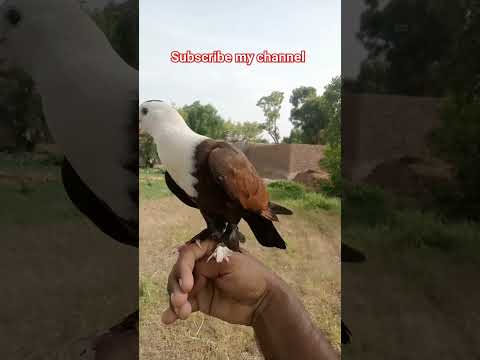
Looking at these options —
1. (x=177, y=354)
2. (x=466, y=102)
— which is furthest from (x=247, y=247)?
(x=466, y=102)

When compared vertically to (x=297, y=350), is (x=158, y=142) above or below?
above

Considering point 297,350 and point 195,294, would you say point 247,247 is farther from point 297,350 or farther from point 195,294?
point 297,350

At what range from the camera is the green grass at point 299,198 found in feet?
5.42

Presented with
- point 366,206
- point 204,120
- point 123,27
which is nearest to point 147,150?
point 204,120

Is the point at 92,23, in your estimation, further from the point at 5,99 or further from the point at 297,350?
the point at 297,350

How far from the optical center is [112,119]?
1640 millimetres

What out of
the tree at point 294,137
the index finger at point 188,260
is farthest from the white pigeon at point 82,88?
the tree at point 294,137

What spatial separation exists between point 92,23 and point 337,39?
103 centimetres

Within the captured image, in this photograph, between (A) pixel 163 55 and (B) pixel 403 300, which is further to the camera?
(B) pixel 403 300

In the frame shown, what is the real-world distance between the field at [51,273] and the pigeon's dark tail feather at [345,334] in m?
0.91

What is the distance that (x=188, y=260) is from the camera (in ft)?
5.28

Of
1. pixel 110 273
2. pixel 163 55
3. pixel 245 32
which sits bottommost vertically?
pixel 110 273

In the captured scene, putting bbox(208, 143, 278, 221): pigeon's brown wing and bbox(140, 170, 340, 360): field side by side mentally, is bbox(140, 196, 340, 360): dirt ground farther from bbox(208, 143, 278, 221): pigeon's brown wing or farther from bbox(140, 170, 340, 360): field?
bbox(208, 143, 278, 221): pigeon's brown wing

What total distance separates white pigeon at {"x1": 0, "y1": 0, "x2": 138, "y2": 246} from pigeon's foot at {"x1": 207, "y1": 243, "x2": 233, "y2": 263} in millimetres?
367
